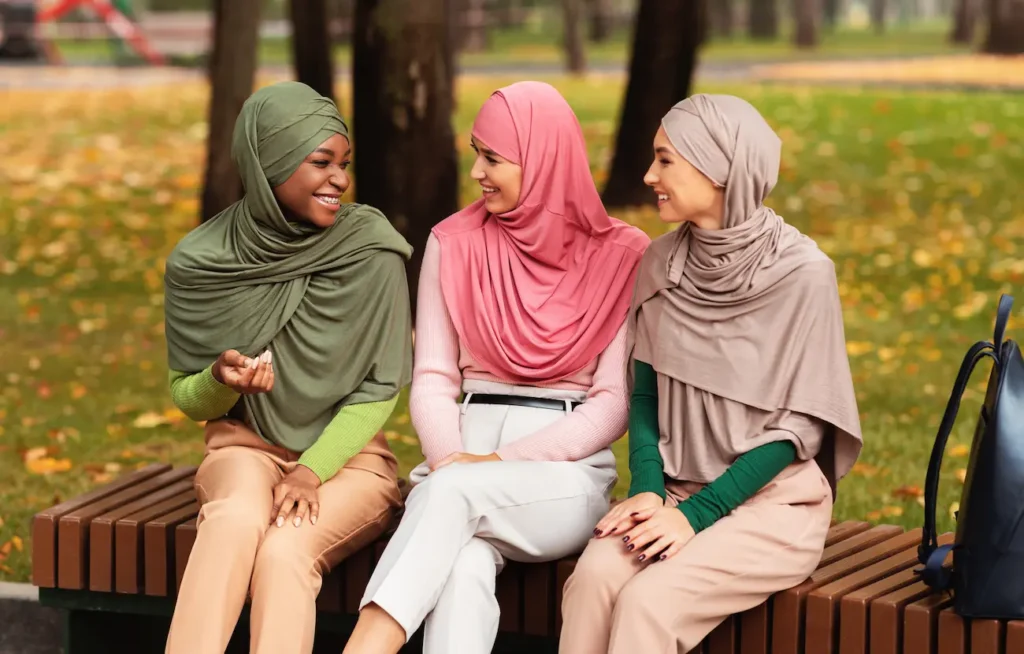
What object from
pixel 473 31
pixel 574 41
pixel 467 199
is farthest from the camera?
pixel 473 31

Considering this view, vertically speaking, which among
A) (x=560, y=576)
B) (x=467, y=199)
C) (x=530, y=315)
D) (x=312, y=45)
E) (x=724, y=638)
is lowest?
(x=467, y=199)

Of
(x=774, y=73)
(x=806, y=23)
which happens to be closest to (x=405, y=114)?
(x=774, y=73)

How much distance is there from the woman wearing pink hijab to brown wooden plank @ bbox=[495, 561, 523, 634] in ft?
0.39

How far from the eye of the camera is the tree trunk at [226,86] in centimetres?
1262

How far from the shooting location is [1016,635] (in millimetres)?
4105

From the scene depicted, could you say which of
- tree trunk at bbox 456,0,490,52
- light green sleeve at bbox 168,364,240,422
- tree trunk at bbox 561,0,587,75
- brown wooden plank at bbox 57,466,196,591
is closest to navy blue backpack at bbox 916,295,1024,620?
light green sleeve at bbox 168,364,240,422

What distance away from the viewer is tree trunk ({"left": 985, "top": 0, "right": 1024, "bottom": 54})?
24.7 m

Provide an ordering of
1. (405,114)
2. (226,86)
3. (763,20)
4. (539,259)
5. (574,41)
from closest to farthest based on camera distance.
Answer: (539,259) → (405,114) → (226,86) → (574,41) → (763,20)

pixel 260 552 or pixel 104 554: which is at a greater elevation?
pixel 260 552

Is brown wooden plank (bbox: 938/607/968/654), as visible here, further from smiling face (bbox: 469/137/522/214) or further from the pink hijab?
smiling face (bbox: 469/137/522/214)

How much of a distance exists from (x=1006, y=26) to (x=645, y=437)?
874 inches

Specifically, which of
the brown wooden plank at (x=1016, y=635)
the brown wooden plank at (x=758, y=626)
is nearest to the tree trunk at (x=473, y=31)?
the brown wooden plank at (x=758, y=626)

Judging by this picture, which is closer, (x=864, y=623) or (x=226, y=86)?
(x=864, y=623)

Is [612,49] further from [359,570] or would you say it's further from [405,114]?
[359,570]
